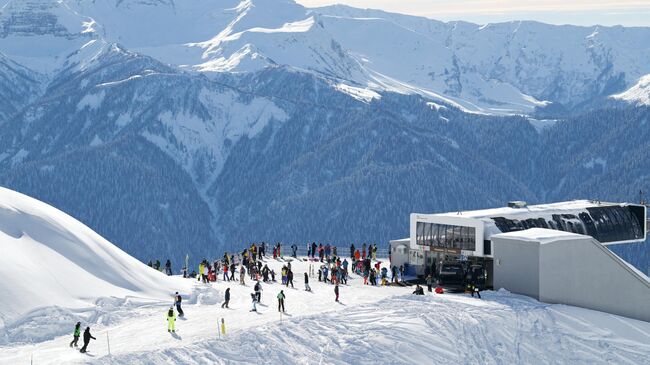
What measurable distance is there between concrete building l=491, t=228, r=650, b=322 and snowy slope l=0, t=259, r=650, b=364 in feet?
4.10

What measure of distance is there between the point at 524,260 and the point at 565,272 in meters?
2.78

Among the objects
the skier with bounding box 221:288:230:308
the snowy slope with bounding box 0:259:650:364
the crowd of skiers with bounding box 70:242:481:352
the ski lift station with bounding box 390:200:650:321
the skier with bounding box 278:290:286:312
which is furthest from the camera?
the crowd of skiers with bounding box 70:242:481:352

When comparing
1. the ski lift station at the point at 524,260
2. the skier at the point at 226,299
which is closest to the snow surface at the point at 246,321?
the skier at the point at 226,299

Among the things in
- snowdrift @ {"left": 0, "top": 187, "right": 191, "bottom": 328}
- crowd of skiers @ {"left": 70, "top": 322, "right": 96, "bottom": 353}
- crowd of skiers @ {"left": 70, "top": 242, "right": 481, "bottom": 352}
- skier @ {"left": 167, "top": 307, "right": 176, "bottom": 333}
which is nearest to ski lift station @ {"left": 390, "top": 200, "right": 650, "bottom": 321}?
crowd of skiers @ {"left": 70, "top": 242, "right": 481, "bottom": 352}

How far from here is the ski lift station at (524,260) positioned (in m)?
66.9

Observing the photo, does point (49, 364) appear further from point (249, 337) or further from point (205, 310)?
point (205, 310)

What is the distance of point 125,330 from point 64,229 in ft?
48.1

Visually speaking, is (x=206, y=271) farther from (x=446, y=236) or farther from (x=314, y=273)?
(x=446, y=236)

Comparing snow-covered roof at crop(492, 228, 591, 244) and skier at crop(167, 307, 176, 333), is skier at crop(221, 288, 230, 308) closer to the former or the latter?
skier at crop(167, 307, 176, 333)

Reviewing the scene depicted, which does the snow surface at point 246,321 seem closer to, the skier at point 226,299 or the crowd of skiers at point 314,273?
the skier at point 226,299

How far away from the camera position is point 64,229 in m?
70.7

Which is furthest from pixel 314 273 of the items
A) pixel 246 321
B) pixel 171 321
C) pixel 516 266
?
pixel 171 321

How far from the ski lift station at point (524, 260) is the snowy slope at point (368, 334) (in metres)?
1.50

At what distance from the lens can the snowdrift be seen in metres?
60.8
